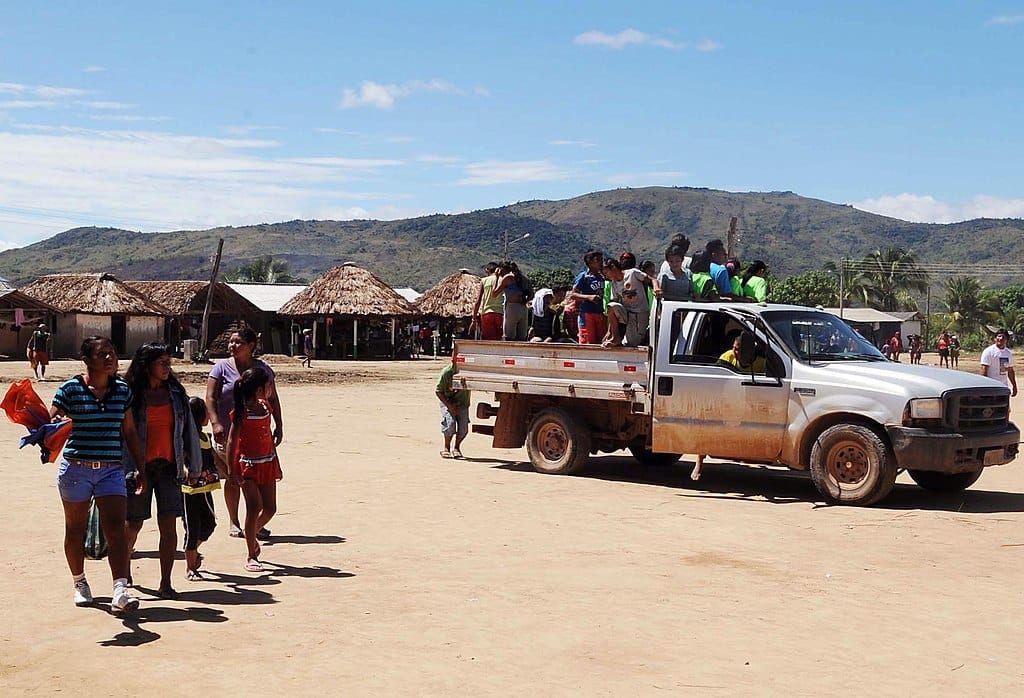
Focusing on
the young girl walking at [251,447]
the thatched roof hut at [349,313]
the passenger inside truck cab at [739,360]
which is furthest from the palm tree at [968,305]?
the young girl walking at [251,447]

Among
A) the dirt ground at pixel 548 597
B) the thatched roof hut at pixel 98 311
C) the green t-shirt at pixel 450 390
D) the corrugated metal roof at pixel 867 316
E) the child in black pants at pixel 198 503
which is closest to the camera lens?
the dirt ground at pixel 548 597

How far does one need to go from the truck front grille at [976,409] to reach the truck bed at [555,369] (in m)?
3.32

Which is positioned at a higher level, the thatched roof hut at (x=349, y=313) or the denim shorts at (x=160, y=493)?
the thatched roof hut at (x=349, y=313)

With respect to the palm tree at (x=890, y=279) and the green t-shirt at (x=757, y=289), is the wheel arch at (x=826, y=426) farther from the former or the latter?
the palm tree at (x=890, y=279)

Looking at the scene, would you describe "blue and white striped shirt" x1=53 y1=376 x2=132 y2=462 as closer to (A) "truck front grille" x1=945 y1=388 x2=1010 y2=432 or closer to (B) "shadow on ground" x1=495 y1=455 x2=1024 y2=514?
(B) "shadow on ground" x1=495 y1=455 x2=1024 y2=514

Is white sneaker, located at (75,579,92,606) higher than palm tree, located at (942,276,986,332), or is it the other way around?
palm tree, located at (942,276,986,332)

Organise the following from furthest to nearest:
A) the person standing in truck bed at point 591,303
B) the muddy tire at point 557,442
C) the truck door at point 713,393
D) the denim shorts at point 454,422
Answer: the denim shorts at point 454,422
the person standing in truck bed at point 591,303
the muddy tire at point 557,442
the truck door at point 713,393

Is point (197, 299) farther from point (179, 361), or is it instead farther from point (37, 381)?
point (37, 381)

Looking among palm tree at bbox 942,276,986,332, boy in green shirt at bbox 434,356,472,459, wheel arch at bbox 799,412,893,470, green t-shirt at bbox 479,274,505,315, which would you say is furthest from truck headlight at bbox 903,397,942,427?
palm tree at bbox 942,276,986,332

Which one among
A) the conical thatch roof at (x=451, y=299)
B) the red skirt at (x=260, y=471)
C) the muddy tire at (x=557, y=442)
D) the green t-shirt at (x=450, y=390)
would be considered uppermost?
the conical thatch roof at (x=451, y=299)

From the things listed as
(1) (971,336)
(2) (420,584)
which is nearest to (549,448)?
(2) (420,584)

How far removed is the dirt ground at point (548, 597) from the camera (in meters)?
6.29

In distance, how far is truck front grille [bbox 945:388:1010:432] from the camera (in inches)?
469

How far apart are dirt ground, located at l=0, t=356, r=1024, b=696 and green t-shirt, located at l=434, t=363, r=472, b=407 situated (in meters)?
2.07
